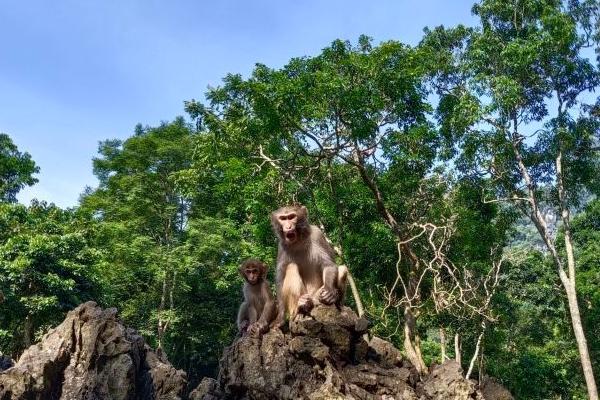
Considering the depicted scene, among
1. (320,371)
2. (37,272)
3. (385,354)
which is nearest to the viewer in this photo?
(320,371)

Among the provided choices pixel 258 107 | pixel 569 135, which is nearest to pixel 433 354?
pixel 569 135

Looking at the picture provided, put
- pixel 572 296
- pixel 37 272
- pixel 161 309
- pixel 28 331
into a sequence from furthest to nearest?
1. pixel 161 309
2. pixel 28 331
3. pixel 37 272
4. pixel 572 296

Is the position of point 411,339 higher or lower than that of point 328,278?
higher

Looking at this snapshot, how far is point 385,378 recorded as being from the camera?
7375 mm

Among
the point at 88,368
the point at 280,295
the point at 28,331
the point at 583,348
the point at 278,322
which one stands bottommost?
the point at 88,368

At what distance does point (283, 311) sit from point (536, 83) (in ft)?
40.4

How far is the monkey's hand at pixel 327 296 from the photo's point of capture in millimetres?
7289

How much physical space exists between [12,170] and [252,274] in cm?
2026

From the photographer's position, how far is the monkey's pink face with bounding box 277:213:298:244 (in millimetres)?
7602

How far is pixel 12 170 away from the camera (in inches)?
989

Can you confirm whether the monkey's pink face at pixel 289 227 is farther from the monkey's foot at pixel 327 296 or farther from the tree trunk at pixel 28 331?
the tree trunk at pixel 28 331

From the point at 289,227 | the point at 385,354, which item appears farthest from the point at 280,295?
the point at 385,354

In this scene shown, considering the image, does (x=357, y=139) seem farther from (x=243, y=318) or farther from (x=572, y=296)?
(x=572, y=296)

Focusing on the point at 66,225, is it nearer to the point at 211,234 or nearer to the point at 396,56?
the point at 211,234
